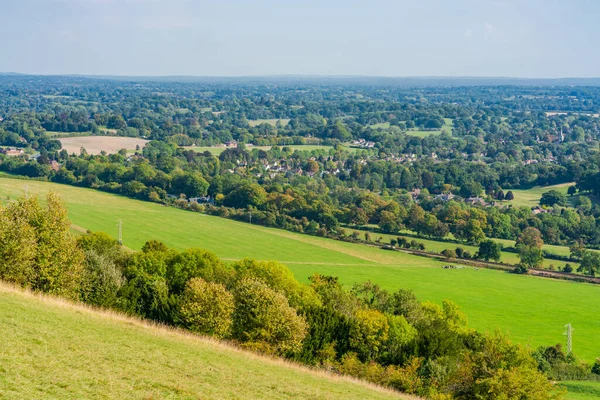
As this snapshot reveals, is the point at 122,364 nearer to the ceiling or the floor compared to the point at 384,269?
nearer to the ceiling

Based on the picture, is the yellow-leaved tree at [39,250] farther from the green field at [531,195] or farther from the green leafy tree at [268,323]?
the green field at [531,195]

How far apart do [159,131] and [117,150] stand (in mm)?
36027

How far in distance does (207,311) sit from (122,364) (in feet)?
39.9

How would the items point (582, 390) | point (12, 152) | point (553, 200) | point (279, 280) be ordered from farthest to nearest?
point (12, 152) → point (553, 200) → point (279, 280) → point (582, 390)

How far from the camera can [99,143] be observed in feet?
508

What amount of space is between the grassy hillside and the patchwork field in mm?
119683

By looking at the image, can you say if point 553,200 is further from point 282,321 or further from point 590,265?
point 282,321

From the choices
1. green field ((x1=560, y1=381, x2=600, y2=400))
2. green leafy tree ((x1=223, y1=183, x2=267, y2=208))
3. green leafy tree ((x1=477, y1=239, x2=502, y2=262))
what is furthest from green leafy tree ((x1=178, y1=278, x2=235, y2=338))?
green leafy tree ((x1=223, y1=183, x2=267, y2=208))

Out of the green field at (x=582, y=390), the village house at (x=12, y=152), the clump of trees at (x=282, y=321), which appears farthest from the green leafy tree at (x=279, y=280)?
the village house at (x=12, y=152)

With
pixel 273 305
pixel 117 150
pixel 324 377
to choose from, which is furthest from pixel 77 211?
pixel 117 150

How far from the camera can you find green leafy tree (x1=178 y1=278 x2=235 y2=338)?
3133cm

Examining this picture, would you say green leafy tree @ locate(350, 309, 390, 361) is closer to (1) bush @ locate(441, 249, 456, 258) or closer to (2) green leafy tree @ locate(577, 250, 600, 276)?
(1) bush @ locate(441, 249, 456, 258)

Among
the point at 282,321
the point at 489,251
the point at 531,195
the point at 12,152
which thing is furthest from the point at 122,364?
the point at 12,152

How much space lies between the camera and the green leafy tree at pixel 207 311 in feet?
103
